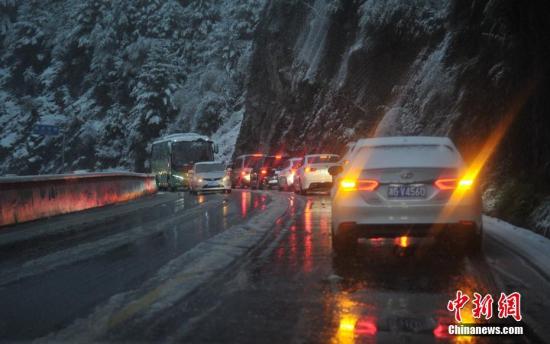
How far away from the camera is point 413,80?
32.9 meters

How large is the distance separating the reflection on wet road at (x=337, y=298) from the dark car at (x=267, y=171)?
Answer: 25981mm

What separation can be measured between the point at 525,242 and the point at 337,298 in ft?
14.8

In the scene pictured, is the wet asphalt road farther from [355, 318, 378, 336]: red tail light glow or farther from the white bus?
the white bus

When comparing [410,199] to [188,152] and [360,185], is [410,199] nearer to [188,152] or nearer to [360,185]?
[360,185]

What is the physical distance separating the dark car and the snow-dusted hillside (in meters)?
24.5

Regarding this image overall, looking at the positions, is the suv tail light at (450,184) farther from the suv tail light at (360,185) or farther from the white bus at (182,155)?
the white bus at (182,155)

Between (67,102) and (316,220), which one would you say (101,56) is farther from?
(316,220)

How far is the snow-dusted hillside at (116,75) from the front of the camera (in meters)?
72.2

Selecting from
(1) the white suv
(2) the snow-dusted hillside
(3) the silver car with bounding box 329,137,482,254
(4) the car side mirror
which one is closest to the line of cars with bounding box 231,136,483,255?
(3) the silver car with bounding box 329,137,482,254

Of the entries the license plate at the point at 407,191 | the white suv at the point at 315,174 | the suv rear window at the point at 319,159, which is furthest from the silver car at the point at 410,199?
the suv rear window at the point at 319,159

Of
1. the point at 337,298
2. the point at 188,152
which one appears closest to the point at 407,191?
the point at 337,298

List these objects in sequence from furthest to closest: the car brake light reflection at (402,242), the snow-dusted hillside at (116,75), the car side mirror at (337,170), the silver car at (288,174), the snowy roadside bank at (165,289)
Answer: the snow-dusted hillside at (116,75) < the silver car at (288,174) < the car brake light reflection at (402,242) < the car side mirror at (337,170) < the snowy roadside bank at (165,289)

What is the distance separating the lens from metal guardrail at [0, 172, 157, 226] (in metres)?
16.4

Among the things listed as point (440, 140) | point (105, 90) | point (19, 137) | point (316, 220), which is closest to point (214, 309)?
point (440, 140)
